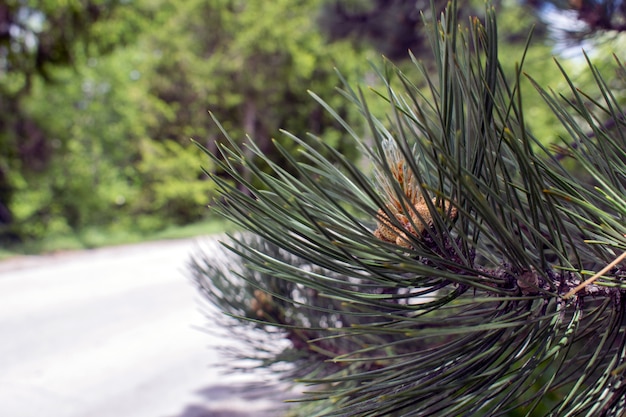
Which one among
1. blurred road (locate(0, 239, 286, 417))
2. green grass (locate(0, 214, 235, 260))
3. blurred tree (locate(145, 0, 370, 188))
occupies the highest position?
blurred tree (locate(145, 0, 370, 188))

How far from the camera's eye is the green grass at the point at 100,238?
9.76 m

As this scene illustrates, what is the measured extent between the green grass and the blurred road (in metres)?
1.98

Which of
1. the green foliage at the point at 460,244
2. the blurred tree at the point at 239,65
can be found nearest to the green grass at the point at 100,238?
the blurred tree at the point at 239,65

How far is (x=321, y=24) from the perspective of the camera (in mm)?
2906

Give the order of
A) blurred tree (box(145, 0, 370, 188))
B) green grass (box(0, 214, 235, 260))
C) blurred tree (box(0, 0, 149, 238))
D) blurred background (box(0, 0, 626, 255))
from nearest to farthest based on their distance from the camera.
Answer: blurred background (box(0, 0, 626, 255)), blurred tree (box(0, 0, 149, 238)), green grass (box(0, 214, 235, 260)), blurred tree (box(145, 0, 370, 188))

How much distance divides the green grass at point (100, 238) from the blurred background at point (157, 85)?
0.07 metres

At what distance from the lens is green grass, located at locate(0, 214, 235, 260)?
32.0 ft

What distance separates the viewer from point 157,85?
15977mm

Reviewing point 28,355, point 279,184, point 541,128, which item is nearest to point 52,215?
point 28,355

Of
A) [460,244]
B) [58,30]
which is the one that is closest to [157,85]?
[58,30]

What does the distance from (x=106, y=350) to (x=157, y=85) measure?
12756mm

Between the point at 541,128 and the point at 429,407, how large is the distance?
13.5 meters

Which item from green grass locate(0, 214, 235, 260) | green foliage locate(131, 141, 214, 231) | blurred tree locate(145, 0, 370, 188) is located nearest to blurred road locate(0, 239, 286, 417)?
green grass locate(0, 214, 235, 260)

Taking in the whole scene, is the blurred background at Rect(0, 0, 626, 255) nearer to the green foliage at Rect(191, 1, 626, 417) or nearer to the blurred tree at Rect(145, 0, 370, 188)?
the blurred tree at Rect(145, 0, 370, 188)
